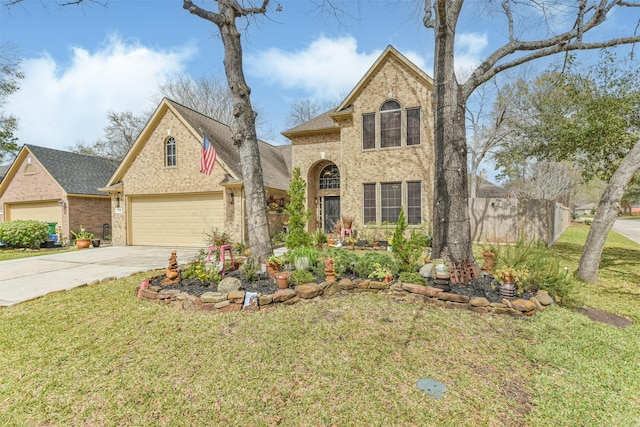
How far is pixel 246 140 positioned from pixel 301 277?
3213mm

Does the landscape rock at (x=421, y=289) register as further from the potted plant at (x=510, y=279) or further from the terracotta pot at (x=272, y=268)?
the terracotta pot at (x=272, y=268)

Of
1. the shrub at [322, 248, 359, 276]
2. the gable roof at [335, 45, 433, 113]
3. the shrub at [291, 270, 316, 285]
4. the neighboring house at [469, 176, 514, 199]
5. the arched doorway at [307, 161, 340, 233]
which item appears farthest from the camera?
the neighboring house at [469, 176, 514, 199]

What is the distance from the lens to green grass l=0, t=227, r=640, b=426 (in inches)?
96.4

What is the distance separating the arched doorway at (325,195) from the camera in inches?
609

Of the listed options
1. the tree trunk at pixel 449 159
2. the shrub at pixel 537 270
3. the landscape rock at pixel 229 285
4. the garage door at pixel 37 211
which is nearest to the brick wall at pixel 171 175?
the garage door at pixel 37 211

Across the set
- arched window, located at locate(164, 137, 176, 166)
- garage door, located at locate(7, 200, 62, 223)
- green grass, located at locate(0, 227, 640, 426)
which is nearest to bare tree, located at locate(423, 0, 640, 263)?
green grass, located at locate(0, 227, 640, 426)

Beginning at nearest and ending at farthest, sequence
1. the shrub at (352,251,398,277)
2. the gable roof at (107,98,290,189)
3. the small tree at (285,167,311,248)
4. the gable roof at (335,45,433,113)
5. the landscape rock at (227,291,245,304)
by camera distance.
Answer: the landscape rock at (227,291,245,304) → the shrub at (352,251,398,277) → the small tree at (285,167,311,248) → the gable roof at (335,45,433,113) → the gable roof at (107,98,290,189)

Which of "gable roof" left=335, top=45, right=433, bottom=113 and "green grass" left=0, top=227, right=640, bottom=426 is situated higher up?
"gable roof" left=335, top=45, right=433, bottom=113

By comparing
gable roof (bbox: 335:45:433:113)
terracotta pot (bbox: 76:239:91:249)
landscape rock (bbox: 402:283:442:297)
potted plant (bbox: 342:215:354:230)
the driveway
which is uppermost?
gable roof (bbox: 335:45:433:113)

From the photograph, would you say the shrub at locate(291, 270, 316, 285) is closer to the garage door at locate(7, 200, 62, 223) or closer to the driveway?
the garage door at locate(7, 200, 62, 223)

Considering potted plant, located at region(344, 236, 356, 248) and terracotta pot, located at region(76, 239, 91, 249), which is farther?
terracotta pot, located at region(76, 239, 91, 249)

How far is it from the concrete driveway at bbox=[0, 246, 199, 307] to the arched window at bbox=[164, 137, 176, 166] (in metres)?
4.20

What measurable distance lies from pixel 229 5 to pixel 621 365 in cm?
861

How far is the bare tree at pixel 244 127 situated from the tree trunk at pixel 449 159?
145 inches
